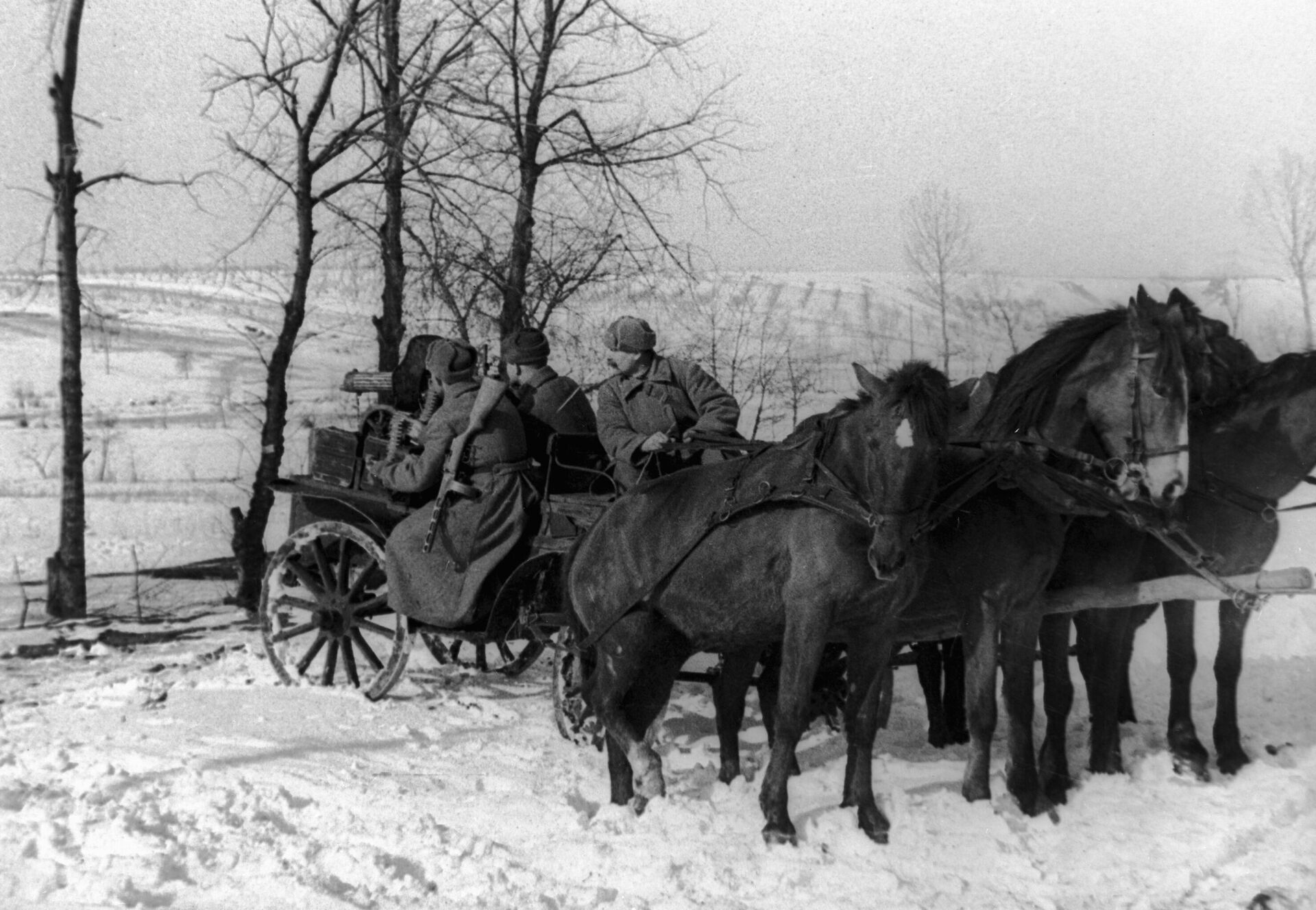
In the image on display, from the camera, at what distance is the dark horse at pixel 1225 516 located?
6.26 m

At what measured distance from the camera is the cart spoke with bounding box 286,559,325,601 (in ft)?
28.1

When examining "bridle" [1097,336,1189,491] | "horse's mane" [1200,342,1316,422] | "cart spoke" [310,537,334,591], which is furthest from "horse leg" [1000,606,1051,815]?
"cart spoke" [310,537,334,591]

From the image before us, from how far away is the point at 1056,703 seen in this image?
20.5 ft

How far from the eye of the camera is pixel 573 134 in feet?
37.4

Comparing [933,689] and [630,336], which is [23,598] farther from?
[933,689]

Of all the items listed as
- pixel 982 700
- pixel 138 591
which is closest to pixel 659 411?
pixel 982 700

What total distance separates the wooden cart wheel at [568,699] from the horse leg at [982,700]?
2271 millimetres

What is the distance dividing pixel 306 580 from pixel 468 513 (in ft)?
5.76

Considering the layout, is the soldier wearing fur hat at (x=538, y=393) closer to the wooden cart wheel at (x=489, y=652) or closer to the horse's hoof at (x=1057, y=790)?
the wooden cart wheel at (x=489, y=652)

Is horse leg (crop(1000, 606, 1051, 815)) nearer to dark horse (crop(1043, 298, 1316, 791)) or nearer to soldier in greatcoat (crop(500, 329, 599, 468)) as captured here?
dark horse (crop(1043, 298, 1316, 791))

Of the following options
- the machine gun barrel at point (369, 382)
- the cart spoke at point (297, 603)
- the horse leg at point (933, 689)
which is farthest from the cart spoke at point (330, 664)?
the horse leg at point (933, 689)

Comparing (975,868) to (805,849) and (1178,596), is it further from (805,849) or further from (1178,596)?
(1178,596)

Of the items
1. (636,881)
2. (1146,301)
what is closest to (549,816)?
(636,881)

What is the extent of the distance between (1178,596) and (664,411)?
2.84 metres
